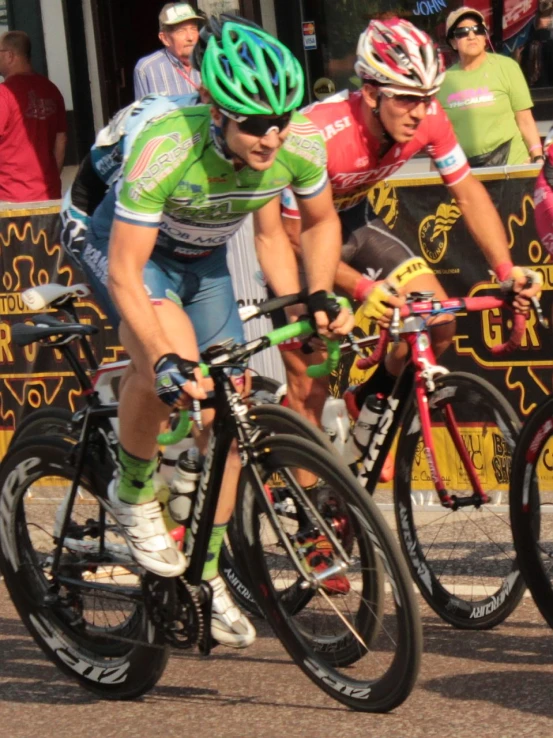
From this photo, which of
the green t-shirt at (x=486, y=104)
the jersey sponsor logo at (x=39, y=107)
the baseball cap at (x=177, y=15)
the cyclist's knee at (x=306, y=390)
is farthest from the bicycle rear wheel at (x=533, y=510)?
the jersey sponsor logo at (x=39, y=107)

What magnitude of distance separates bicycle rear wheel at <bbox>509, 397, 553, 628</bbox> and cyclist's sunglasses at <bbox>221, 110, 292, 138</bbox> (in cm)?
127

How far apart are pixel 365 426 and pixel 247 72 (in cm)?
177

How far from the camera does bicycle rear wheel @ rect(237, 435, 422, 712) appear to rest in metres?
4.36

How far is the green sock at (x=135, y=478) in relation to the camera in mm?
4895

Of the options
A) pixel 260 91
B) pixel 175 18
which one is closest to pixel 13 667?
pixel 260 91

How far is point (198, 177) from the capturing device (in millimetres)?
4719

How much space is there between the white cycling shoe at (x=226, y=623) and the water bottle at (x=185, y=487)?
0.75 feet

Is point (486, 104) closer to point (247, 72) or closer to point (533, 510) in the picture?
point (533, 510)

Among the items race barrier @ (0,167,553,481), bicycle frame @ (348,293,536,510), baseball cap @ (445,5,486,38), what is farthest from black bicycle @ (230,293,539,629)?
baseball cap @ (445,5,486,38)

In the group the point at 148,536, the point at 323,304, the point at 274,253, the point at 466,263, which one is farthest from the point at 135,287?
the point at 466,263

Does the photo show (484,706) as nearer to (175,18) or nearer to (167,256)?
(167,256)

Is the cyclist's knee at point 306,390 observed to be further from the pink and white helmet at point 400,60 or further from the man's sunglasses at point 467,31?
the man's sunglasses at point 467,31

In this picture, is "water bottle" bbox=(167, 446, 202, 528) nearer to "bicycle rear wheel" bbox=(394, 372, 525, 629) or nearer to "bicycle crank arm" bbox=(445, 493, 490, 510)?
"bicycle rear wheel" bbox=(394, 372, 525, 629)

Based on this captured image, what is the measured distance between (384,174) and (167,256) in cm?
129
